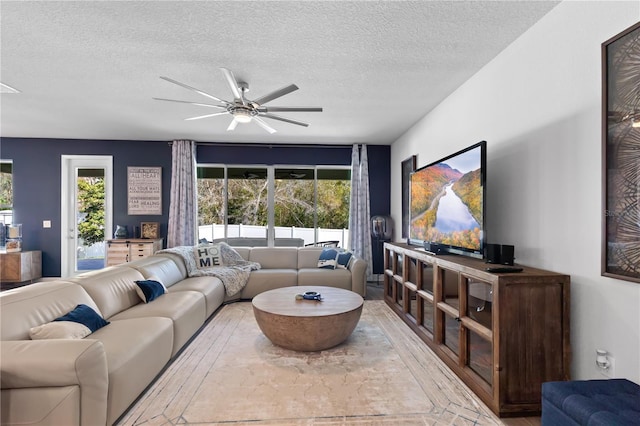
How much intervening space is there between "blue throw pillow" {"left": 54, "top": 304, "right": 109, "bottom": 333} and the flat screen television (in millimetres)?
2930

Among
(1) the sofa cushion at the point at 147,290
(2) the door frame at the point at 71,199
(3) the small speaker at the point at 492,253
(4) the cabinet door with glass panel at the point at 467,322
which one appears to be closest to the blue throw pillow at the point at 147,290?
(1) the sofa cushion at the point at 147,290

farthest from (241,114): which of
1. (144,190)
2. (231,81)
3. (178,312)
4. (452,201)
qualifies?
(144,190)

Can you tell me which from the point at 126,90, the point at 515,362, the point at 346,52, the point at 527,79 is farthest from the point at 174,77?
the point at 515,362

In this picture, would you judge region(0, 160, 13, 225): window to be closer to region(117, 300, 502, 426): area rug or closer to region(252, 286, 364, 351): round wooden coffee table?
region(117, 300, 502, 426): area rug

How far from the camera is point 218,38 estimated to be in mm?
2346

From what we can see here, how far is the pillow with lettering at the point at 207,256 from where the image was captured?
442cm

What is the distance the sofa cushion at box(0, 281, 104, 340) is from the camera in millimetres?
1765

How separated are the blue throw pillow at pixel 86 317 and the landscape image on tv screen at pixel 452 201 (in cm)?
293

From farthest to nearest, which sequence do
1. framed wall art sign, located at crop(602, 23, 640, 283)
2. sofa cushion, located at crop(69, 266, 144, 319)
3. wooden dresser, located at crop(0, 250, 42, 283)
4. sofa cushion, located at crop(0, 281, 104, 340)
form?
wooden dresser, located at crop(0, 250, 42, 283), sofa cushion, located at crop(69, 266, 144, 319), sofa cushion, located at crop(0, 281, 104, 340), framed wall art sign, located at crop(602, 23, 640, 283)

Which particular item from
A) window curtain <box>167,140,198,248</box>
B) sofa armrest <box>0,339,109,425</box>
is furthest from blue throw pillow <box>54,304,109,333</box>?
window curtain <box>167,140,198,248</box>

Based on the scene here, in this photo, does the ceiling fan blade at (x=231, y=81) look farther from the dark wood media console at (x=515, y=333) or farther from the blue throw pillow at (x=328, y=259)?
the blue throw pillow at (x=328, y=259)

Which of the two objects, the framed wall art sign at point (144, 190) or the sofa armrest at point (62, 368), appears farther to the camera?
the framed wall art sign at point (144, 190)

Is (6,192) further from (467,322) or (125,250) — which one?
(467,322)

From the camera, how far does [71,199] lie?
5605mm
